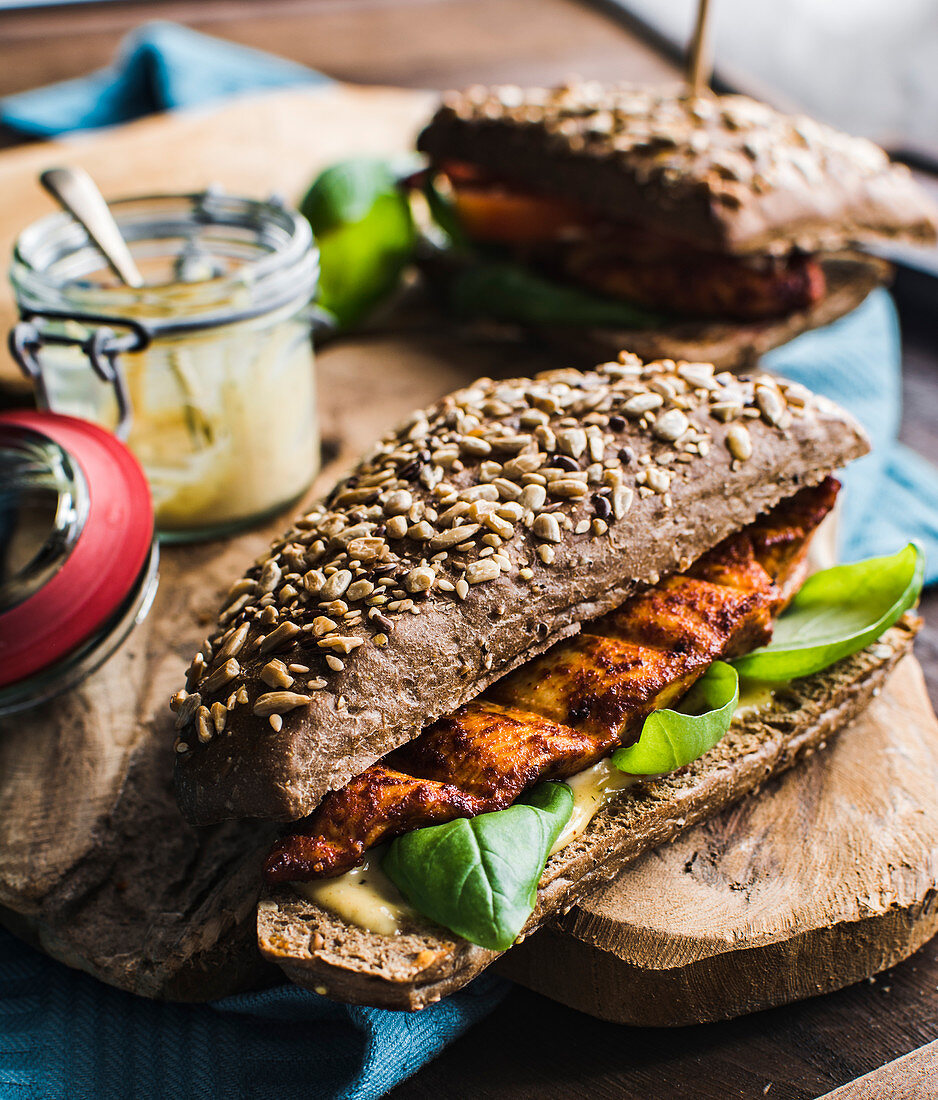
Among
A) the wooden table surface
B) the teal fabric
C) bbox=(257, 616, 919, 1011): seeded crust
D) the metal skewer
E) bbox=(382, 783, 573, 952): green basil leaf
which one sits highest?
the metal skewer

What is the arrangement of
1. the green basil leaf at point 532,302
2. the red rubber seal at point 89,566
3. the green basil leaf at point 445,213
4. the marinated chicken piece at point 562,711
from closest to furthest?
the marinated chicken piece at point 562,711, the red rubber seal at point 89,566, the green basil leaf at point 532,302, the green basil leaf at point 445,213

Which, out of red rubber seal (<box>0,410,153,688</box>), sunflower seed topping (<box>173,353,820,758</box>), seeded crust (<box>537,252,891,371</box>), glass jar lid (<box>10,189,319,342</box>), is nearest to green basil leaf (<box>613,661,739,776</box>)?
sunflower seed topping (<box>173,353,820,758</box>)

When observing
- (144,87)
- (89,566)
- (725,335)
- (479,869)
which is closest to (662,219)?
(725,335)

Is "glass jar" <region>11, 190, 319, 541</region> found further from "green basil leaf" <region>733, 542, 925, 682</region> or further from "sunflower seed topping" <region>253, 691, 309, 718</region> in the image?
"green basil leaf" <region>733, 542, 925, 682</region>

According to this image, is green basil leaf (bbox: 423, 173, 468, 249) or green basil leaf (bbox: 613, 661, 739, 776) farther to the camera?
green basil leaf (bbox: 423, 173, 468, 249)

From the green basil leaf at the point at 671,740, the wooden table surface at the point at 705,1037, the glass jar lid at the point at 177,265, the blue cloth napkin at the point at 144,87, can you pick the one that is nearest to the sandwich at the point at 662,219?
the wooden table surface at the point at 705,1037

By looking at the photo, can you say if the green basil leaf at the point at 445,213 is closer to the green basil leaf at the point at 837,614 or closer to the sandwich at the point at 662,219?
the sandwich at the point at 662,219

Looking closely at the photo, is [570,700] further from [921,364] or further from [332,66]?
[332,66]
